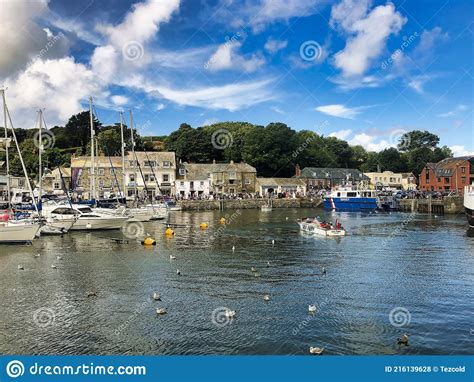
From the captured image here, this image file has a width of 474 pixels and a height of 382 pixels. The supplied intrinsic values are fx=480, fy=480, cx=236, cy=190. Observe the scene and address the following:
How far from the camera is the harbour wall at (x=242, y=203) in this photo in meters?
95.9

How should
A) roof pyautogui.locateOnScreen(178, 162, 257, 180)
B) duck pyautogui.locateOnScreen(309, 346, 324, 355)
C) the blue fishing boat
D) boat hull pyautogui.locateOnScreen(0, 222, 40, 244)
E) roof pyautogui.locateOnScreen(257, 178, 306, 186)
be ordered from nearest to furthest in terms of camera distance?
1. duck pyautogui.locateOnScreen(309, 346, 324, 355)
2. boat hull pyautogui.locateOnScreen(0, 222, 40, 244)
3. the blue fishing boat
4. roof pyautogui.locateOnScreen(178, 162, 257, 180)
5. roof pyautogui.locateOnScreen(257, 178, 306, 186)

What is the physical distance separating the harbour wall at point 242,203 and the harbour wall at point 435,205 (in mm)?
19877

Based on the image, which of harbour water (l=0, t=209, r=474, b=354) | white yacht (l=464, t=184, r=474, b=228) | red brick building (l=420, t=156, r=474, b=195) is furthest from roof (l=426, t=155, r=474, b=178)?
harbour water (l=0, t=209, r=474, b=354)

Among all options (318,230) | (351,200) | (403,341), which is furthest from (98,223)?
(351,200)

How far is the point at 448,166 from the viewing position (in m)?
108

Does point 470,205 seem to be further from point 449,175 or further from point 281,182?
point 281,182

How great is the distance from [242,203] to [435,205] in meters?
37.4

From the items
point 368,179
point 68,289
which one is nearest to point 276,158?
point 368,179

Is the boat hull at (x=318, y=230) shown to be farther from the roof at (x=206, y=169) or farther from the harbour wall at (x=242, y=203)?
the roof at (x=206, y=169)

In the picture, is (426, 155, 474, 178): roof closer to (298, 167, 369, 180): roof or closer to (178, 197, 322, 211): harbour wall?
(298, 167, 369, 180): roof

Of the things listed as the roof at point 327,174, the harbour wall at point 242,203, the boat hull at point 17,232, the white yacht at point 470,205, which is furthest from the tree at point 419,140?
the boat hull at point 17,232

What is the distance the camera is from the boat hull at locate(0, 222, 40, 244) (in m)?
39.8

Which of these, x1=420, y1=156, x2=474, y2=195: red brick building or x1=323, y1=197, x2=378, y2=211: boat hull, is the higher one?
x1=420, y1=156, x2=474, y2=195: red brick building

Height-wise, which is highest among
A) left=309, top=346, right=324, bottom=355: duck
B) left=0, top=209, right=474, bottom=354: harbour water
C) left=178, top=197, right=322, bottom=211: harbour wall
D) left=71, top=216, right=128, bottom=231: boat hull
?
left=178, top=197, right=322, bottom=211: harbour wall
